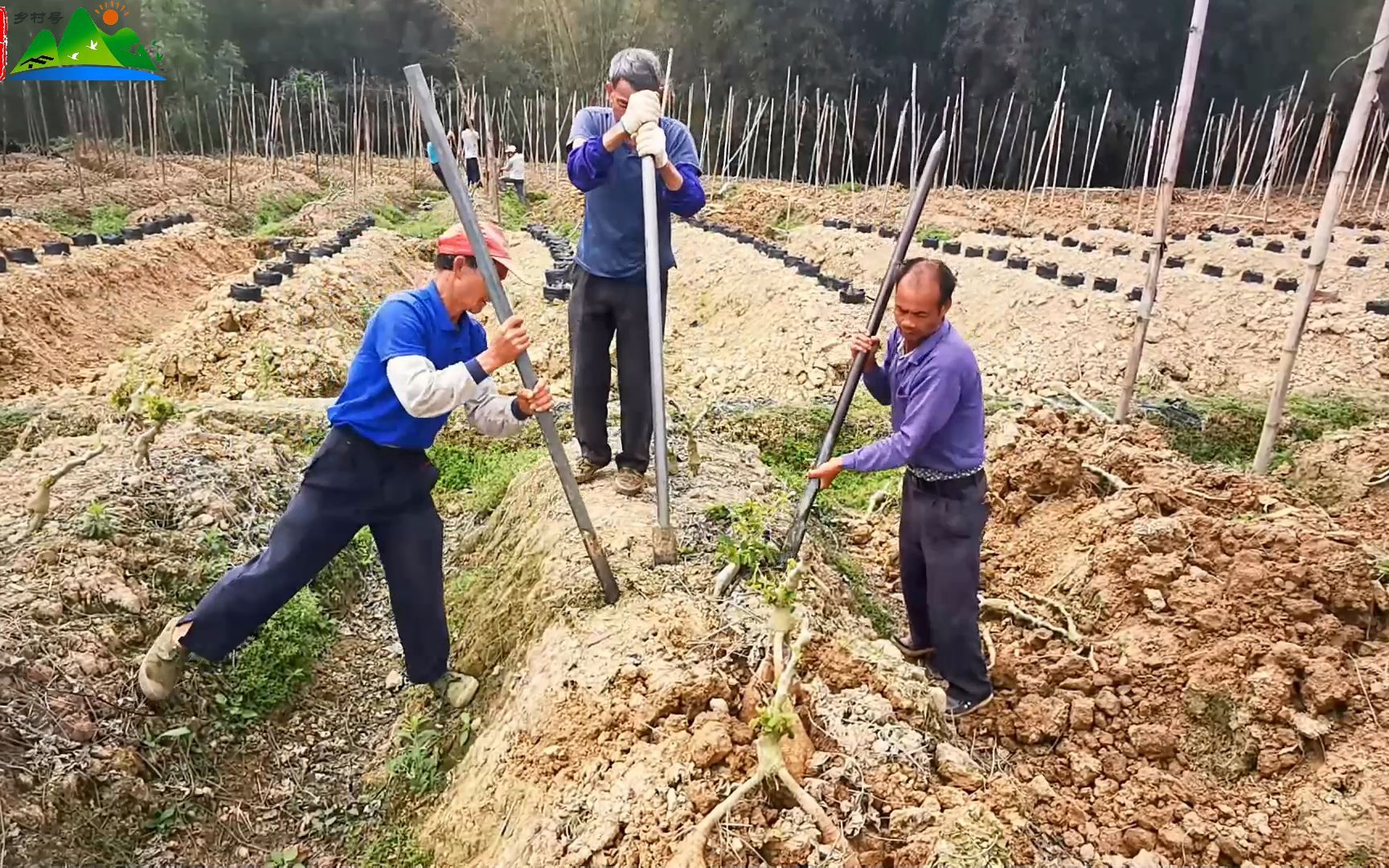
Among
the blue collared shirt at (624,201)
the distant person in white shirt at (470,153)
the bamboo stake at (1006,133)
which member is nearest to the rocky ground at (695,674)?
the blue collared shirt at (624,201)

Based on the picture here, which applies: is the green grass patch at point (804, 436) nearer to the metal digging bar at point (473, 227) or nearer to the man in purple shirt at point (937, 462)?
the man in purple shirt at point (937, 462)

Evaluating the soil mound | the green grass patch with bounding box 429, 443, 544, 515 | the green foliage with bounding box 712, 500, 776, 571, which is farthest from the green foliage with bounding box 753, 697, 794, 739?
the soil mound

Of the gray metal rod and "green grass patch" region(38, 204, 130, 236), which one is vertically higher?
the gray metal rod

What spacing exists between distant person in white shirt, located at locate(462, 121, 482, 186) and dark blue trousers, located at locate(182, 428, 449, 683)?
42.5ft

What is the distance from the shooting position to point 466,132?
1470 cm

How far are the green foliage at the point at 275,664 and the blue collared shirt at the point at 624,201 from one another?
193 cm

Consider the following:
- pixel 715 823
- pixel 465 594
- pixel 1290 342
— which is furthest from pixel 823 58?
pixel 715 823

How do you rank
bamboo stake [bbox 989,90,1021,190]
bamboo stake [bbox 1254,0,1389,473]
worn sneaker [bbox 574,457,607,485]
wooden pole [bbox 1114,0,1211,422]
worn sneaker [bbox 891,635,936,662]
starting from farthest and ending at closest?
bamboo stake [bbox 989,90,1021,190]
wooden pole [bbox 1114,0,1211,422]
bamboo stake [bbox 1254,0,1389,473]
worn sneaker [bbox 574,457,607,485]
worn sneaker [bbox 891,635,936,662]

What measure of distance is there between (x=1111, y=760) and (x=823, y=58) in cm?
2225

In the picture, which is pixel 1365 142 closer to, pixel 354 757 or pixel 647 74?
pixel 647 74

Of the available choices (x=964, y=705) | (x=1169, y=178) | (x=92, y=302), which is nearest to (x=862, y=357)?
(x=964, y=705)

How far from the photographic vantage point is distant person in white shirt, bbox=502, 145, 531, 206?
17.8m

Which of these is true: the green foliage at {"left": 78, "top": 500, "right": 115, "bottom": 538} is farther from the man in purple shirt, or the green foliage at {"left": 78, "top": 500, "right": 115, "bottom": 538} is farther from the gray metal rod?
the man in purple shirt

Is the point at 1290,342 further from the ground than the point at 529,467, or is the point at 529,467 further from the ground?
the point at 1290,342
